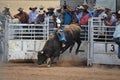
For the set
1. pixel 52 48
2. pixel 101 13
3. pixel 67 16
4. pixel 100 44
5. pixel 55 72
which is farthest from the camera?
pixel 67 16

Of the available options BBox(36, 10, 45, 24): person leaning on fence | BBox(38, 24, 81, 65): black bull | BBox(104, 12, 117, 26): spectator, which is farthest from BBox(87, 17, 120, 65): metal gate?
BBox(36, 10, 45, 24): person leaning on fence

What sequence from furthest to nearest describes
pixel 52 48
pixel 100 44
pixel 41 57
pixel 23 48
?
pixel 23 48, pixel 52 48, pixel 41 57, pixel 100 44

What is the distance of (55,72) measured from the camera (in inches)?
626

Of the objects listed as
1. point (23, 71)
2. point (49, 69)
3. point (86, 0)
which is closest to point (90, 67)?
point (49, 69)

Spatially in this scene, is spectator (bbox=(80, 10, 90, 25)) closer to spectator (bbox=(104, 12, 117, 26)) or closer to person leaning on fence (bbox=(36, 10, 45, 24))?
spectator (bbox=(104, 12, 117, 26))

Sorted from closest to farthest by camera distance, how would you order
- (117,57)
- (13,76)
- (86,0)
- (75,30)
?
(13,76), (117,57), (75,30), (86,0)

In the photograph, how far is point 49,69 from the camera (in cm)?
1677

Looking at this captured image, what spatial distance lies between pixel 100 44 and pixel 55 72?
2.50 m

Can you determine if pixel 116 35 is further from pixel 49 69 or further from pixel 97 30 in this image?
pixel 49 69

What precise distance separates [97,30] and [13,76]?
436cm

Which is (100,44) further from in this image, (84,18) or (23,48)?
(23,48)

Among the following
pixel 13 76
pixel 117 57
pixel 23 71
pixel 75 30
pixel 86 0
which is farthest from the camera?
pixel 86 0

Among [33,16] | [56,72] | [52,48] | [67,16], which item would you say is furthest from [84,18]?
[56,72]

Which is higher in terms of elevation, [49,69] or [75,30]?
[75,30]
